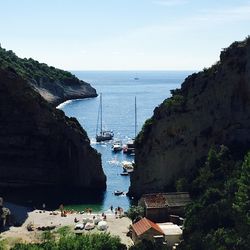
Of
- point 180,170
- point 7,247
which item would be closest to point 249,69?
point 180,170

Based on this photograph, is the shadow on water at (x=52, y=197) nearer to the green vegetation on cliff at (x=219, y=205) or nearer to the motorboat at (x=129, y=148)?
the green vegetation on cliff at (x=219, y=205)

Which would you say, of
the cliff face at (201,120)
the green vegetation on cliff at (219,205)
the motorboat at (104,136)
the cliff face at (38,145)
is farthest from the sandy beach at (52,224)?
the motorboat at (104,136)

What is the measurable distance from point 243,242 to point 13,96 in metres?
53.4

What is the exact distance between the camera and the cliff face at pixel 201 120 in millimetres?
73938

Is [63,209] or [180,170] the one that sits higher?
[180,170]

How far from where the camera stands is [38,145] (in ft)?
307

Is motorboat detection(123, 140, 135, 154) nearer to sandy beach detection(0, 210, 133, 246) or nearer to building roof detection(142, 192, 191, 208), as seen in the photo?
sandy beach detection(0, 210, 133, 246)

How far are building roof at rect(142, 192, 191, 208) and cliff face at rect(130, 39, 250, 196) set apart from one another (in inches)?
285

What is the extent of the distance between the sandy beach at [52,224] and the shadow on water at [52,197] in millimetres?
7399

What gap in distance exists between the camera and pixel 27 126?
308 feet

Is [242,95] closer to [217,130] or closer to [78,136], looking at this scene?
[217,130]

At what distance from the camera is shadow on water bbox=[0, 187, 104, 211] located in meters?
82.4

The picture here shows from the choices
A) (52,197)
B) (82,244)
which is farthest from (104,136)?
(82,244)

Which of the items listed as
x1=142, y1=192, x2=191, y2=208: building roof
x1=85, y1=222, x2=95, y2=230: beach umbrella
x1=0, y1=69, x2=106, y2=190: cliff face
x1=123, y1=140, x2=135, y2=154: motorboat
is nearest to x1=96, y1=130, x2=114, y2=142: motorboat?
x1=123, y1=140, x2=135, y2=154: motorboat
